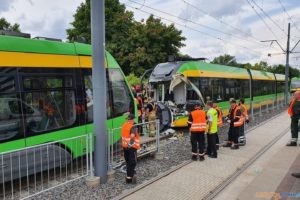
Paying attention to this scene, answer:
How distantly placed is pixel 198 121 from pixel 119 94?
7.96 feet

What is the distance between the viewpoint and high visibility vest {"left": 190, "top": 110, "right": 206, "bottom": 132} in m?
9.89

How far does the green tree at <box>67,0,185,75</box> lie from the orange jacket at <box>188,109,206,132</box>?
23.4 m

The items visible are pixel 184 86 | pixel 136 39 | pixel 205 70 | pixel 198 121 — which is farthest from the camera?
pixel 136 39

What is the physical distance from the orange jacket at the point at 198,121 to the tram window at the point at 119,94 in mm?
2086

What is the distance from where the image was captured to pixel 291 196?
272 inches

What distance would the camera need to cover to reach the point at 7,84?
7176mm

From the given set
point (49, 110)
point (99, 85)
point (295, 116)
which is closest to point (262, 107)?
point (295, 116)

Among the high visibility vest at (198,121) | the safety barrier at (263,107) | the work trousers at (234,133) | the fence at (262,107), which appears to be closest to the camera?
the high visibility vest at (198,121)

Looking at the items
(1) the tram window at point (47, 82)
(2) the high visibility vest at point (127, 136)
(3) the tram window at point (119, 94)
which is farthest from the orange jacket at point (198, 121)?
(1) the tram window at point (47, 82)

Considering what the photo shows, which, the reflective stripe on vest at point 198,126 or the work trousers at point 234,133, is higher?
the reflective stripe on vest at point 198,126

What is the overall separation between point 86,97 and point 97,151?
2145 millimetres

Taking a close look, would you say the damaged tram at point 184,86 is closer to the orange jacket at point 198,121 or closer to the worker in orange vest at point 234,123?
the worker in orange vest at point 234,123

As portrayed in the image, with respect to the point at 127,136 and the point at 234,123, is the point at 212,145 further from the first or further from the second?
the point at 127,136

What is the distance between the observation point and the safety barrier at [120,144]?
822 centimetres
